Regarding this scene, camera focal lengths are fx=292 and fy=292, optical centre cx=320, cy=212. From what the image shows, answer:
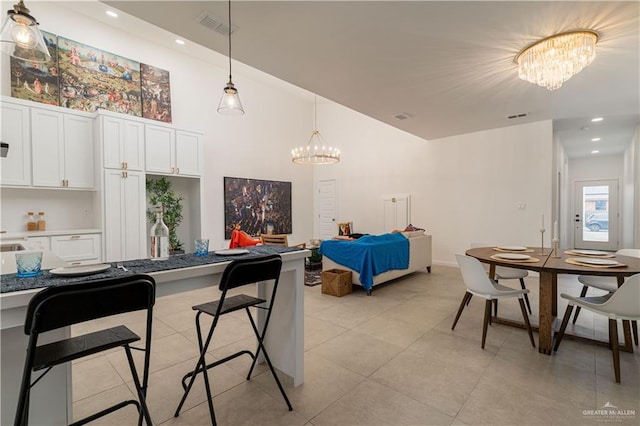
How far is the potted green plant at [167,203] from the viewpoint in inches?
211

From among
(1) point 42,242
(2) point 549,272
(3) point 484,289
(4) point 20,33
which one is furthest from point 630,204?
(1) point 42,242

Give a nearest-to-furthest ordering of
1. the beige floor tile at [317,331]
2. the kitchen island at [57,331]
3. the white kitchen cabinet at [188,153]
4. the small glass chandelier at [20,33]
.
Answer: the kitchen island at [57,331], the small glass chandelier at [20,33], the beige floor tile at [317,331], the white kitchen cabinet at [188,153]

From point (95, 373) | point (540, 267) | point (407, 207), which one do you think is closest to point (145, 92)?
point (95, 373)

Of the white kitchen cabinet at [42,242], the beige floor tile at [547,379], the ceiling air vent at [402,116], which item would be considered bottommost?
the beige floor tile at [547,379]

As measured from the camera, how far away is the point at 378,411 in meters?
1.82

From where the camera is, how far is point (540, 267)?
2.39 meters

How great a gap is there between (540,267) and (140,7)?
12.5ft

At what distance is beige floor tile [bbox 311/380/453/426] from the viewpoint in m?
1.73

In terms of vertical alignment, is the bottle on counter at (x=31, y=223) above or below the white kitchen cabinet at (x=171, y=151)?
below

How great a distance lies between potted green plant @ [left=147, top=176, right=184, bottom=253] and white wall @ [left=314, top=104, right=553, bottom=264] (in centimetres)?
437

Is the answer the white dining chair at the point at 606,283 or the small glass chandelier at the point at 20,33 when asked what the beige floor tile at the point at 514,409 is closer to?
the white dining chair at the point at 606,283

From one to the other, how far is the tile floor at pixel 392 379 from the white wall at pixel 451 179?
283 cm

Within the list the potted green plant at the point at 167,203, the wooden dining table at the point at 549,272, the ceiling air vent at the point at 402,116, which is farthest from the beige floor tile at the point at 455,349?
the potted green plant at the point at 167,203

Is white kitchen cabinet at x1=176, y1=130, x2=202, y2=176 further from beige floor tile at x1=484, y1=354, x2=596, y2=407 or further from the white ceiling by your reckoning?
beige floor tile at x1=484, y1=354, x2=596, y2=407
